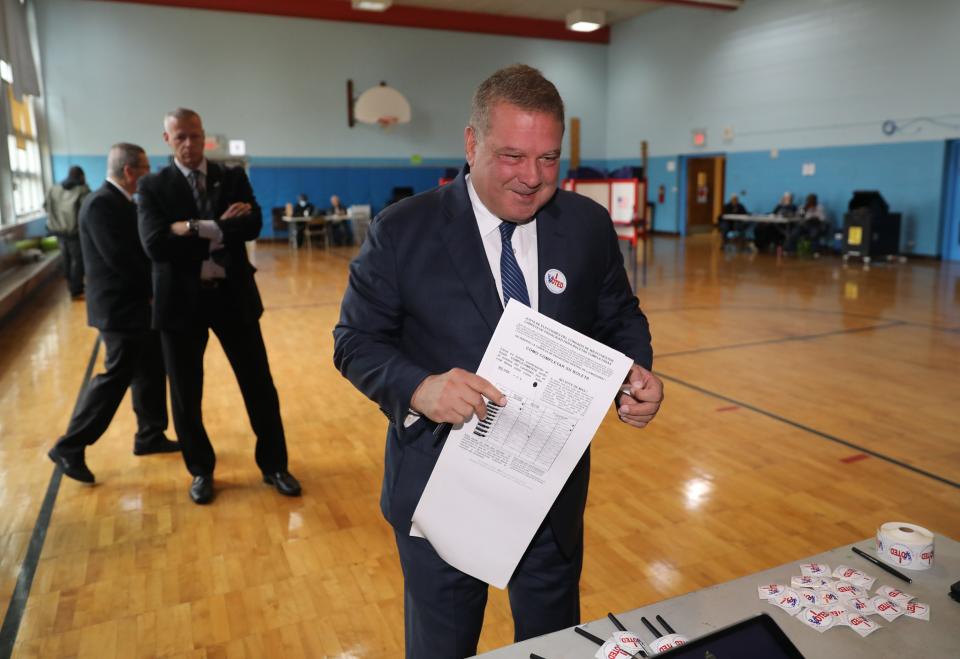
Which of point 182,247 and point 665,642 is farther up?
point 182,247

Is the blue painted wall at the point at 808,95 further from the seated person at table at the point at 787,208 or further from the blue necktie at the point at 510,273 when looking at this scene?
the blue necktie at the point at 510,273

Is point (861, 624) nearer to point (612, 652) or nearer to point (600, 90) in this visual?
point (612, 652)

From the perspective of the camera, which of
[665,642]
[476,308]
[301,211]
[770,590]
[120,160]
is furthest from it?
[301,211]

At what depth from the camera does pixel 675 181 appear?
63.5 ft

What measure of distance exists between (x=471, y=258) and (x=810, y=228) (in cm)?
1506

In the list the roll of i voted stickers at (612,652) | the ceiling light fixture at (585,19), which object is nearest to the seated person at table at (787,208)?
the ceiling light fixture at (585,19)

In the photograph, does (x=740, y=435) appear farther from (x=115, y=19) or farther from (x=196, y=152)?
(x=115, y=19)

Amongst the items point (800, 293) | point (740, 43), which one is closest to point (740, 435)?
point (800, 293)

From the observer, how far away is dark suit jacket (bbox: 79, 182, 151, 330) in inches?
141

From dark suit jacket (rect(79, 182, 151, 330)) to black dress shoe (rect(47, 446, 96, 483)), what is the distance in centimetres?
70

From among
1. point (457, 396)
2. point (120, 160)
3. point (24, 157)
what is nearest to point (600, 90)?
point (24, 157)

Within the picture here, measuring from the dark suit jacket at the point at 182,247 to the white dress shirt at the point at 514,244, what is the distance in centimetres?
212

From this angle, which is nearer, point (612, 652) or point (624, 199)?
point (612, 652)

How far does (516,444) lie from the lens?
1389 mm
